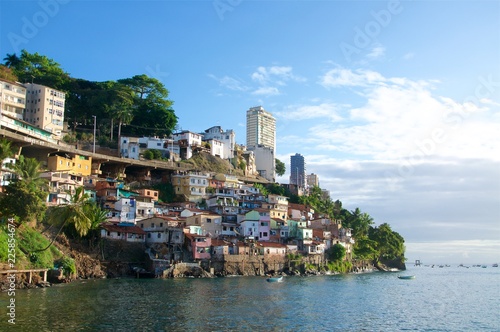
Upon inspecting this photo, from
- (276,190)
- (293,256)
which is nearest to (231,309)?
(293,256)

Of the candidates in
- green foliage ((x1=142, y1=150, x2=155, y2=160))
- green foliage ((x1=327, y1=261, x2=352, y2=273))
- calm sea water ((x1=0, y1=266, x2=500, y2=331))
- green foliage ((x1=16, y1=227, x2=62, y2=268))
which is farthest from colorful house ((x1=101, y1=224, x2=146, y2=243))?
green foliage ((x1=327, y1=261, x2=352, y2=273))

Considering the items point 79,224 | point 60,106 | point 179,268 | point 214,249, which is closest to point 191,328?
point 79,224

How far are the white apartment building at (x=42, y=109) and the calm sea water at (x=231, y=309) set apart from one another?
44505 mm

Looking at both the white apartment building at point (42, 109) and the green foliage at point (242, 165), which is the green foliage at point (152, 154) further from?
the green foliage at point (242, 165)

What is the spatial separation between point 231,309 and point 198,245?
33.4 m

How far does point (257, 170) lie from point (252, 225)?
5357cm

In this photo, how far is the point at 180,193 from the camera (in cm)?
9519

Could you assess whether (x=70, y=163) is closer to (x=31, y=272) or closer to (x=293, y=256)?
(x=31, y=272)

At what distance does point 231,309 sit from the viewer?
39.9m

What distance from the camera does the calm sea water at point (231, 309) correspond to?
33312mm

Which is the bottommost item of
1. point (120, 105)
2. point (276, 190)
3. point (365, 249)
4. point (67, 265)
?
point (67, 265)

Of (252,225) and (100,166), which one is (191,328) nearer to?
(252,225)

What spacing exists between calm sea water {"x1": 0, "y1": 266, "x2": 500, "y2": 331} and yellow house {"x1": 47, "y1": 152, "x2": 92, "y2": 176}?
2829 centimetres

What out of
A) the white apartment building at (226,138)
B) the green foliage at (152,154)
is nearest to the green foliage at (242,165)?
the white apartment building at (226,138)
